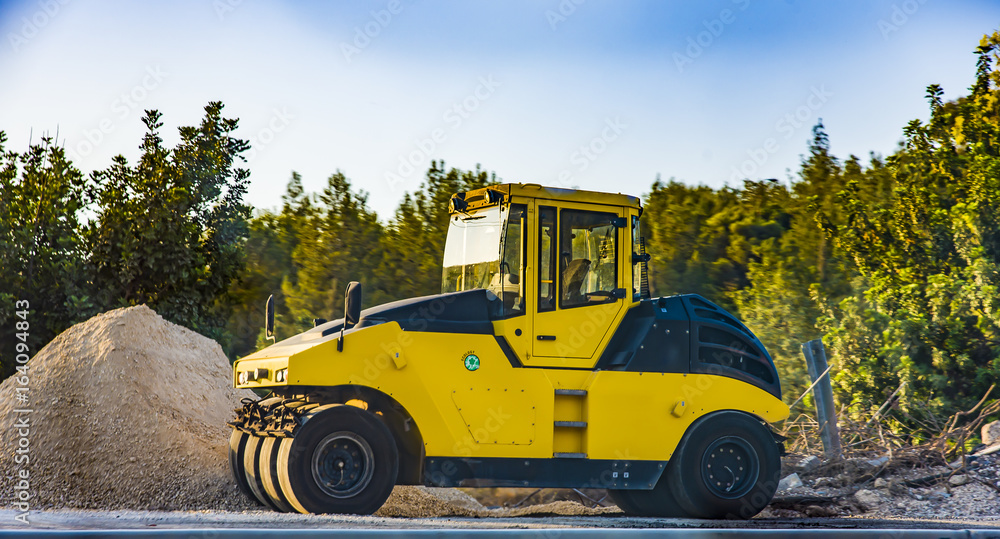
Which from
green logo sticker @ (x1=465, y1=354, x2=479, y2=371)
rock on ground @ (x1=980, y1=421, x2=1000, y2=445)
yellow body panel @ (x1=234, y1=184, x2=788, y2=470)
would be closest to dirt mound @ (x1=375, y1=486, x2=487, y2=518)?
yellow body panel @ (x1=234, y1=184, x2=788, y2=470)

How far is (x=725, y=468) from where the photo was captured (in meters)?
8.92

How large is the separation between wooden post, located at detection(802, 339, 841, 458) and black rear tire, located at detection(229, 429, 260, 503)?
597cm

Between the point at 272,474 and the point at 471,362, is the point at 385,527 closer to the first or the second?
the point at 272,474

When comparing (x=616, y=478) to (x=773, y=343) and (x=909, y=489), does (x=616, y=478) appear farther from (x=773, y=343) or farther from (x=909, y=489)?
(x=773, y=343)

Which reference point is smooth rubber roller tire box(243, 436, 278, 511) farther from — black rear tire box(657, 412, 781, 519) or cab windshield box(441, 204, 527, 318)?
black rear tire box(657, 412, 781, 519)

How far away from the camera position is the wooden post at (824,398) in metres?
10.3

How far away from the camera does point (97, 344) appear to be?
11023 mm

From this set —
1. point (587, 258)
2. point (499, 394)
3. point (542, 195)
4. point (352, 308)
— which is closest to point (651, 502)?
point (499, 394)

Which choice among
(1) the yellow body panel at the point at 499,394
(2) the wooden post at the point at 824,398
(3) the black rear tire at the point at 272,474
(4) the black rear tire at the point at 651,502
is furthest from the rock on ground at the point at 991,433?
(3) the black rear tire at the point at 272,474

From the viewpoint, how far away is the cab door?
330 inches

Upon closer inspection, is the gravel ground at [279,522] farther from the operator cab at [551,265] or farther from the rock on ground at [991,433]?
the rock on ground at [991,433]

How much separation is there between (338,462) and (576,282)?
268 cm

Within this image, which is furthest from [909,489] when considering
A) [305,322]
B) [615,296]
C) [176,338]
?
[305,322]

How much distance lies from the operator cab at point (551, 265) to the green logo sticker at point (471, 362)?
35cm
